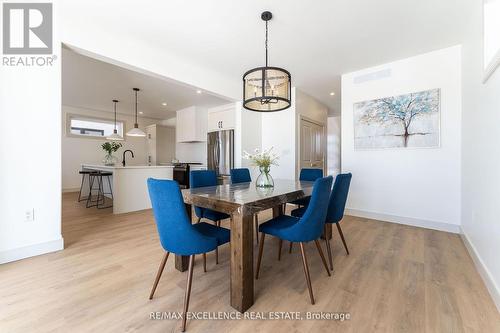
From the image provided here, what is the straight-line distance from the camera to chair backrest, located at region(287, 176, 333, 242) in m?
1.54

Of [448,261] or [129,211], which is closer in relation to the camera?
[448,261]

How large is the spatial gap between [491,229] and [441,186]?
1.65 metres

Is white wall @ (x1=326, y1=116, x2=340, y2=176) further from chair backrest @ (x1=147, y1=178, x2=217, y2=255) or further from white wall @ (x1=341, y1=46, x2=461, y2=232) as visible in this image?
chair backrest @ (x1=147, y1=178, x2=217, y2=255)

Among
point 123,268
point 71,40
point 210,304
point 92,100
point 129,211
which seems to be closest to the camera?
point 210,304

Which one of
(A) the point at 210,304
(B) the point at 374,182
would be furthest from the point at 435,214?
(A) the point at 210,304

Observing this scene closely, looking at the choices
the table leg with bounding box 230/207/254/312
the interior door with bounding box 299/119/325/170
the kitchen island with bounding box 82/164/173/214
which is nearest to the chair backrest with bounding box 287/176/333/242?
the table leg with bounding box 230/207/254/312

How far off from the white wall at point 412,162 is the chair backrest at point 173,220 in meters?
3.32

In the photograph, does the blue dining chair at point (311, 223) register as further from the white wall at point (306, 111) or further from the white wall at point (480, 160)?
the white wall at point (306, 111)

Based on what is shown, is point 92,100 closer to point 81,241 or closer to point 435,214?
point 81,241

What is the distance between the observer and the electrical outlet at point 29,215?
7.09ft

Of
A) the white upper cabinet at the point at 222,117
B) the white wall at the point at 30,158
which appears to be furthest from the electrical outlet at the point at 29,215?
the white upper cabinet at the point at 222,117

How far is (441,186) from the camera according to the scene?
305cm

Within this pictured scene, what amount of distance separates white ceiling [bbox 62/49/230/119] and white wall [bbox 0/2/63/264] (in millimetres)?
1220

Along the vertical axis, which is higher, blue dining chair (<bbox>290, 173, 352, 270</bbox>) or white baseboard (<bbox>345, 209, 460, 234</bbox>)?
blue dining chair (<bbox>290, 173, 352, 270</bbox>)
